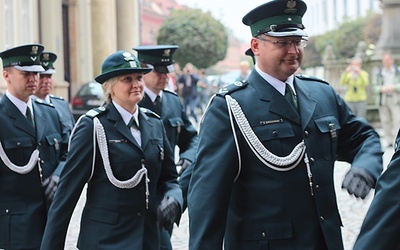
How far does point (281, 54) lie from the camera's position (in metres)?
4.28

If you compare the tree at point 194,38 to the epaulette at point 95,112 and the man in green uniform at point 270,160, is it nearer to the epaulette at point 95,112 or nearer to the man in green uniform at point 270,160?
the epaulette at point 95,112

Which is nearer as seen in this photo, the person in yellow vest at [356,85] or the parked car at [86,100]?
the person in yellow vest at [356,85]

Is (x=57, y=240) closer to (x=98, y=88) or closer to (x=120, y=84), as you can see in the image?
(x=120, y=84)

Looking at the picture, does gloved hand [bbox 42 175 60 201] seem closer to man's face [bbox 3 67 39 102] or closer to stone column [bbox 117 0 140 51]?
man's face [bbox 3 67 39 102]

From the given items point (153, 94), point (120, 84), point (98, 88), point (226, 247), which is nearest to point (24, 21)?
point (98, 88)

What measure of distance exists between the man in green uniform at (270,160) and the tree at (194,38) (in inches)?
1736

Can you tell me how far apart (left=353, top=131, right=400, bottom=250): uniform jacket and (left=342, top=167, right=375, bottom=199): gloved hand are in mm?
942

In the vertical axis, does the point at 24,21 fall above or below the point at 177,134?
above

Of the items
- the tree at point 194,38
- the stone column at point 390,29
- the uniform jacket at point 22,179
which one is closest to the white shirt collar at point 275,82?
the uniform jacket at point 22,179

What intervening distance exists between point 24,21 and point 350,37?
59.9 m

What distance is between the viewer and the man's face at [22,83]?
6.68m

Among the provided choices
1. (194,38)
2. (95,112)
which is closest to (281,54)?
(95,112)

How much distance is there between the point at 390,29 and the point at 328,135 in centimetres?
1971

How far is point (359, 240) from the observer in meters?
3.13
